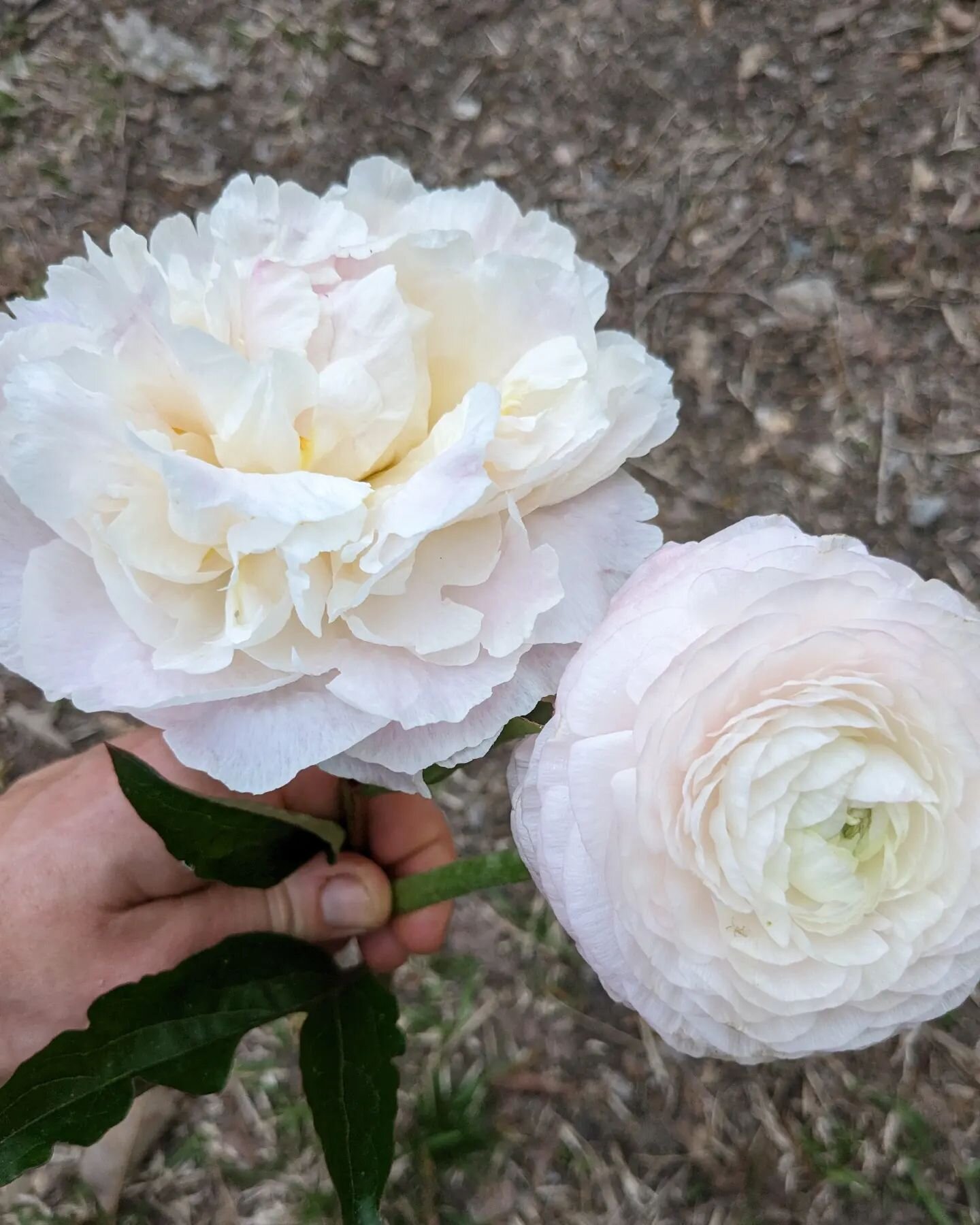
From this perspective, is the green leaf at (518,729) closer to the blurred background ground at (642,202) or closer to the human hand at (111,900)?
the human hand at (111,900)

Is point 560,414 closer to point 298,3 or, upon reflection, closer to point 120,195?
point 120,195

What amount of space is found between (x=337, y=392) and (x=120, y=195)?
1.04 metres

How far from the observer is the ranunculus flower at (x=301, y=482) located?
41 centimetres

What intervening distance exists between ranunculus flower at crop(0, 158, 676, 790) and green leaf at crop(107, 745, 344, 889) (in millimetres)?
119

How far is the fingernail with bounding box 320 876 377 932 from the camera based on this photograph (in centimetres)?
74

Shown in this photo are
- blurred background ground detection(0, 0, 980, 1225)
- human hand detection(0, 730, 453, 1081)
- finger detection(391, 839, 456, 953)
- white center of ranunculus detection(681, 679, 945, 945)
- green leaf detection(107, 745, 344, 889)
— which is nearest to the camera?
white center of ranunculus detection(681, 679, 945, 945)

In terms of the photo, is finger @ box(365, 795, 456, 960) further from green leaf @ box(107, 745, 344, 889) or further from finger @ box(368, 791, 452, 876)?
green leaf @ box(107, 745, 344, 889)

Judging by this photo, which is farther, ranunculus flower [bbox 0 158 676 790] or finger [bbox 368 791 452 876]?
finger [bbox 368 791 452 876]

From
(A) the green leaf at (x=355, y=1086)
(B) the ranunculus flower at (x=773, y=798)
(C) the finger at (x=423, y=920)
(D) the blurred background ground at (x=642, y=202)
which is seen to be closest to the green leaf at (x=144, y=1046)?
(A) the green leaf at (x=355, y=1086)

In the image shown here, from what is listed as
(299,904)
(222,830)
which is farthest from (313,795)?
(222,830)

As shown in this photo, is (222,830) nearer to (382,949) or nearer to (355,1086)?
(355,1086)

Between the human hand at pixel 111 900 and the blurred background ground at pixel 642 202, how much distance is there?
14.9 inches

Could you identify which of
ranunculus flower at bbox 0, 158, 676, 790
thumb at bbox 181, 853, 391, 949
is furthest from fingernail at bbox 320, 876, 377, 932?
ranunculus flower at bbox 0, 158, 676, 790

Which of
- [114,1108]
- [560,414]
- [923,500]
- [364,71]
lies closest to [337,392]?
[560,414]
